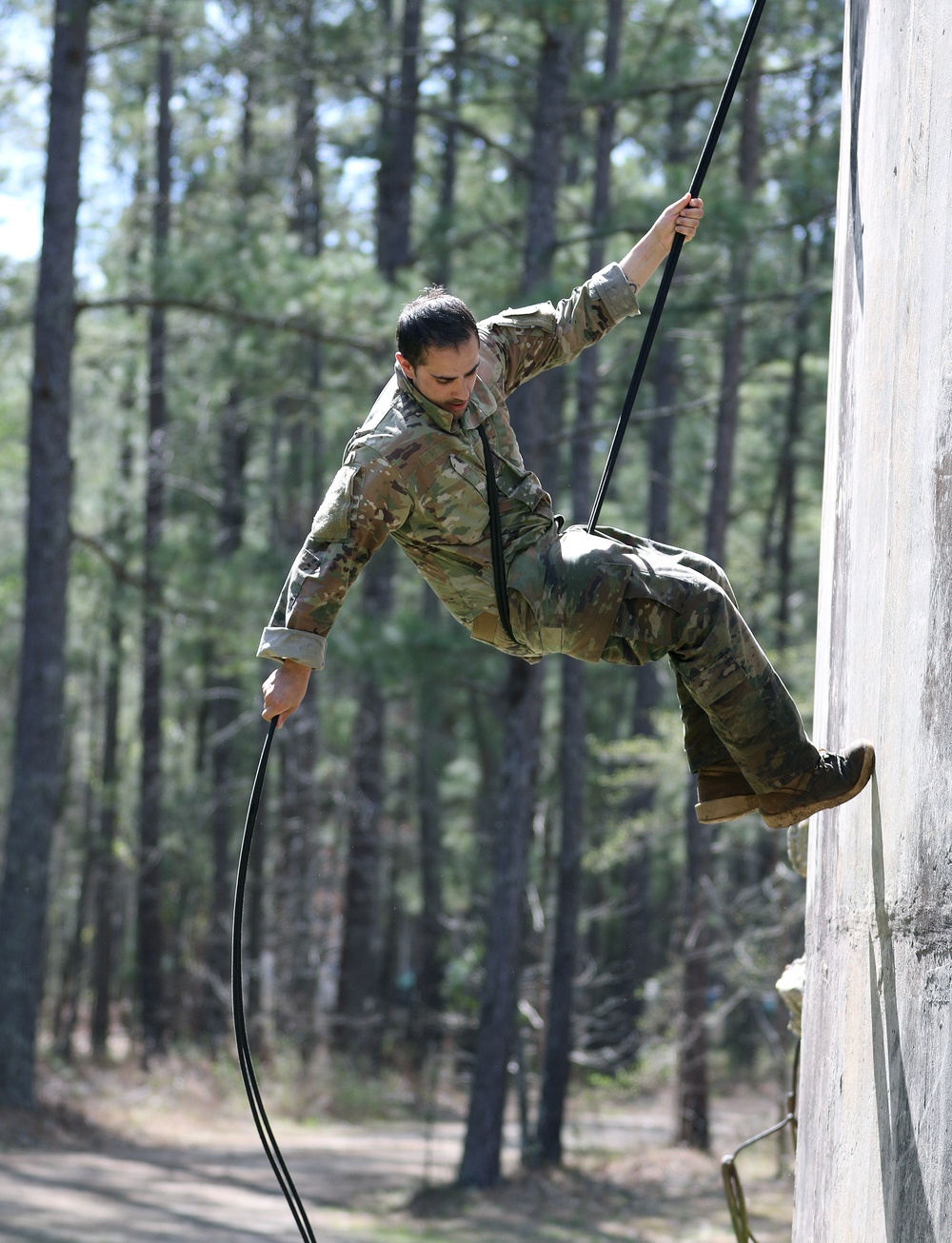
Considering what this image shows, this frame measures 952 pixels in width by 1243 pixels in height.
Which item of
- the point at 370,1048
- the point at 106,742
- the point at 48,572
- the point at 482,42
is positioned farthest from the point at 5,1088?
the point at 482,42

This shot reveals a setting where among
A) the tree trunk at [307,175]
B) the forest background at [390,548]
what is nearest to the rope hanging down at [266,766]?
the forest background at [390,548]

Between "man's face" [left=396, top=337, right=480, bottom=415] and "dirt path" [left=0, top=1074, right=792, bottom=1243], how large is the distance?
822cm

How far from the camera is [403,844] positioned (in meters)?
24.8

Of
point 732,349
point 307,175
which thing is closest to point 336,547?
point 732,349

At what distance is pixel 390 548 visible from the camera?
1883cm

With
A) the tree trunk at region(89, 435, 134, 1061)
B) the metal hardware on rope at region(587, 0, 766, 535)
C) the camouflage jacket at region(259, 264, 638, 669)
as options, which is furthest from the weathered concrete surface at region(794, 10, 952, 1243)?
the tree trunk at region(89, 435, 134, 1061)

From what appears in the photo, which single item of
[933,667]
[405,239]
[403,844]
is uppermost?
[405,239]

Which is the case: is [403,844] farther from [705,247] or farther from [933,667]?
[933,667]

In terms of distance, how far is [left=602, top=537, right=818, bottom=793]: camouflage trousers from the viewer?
349cm

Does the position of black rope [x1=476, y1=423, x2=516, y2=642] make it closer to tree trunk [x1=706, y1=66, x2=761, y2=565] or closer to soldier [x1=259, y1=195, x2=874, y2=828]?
soldier [x1=259, y1=195, x2=874, y2=828]

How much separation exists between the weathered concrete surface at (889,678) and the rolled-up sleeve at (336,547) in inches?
47.6

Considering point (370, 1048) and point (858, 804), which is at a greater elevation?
point (858, 804)

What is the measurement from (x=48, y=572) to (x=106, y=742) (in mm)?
11747

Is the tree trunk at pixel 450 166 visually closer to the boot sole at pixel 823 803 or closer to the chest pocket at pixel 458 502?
the chest pocket at pixel 458 502
